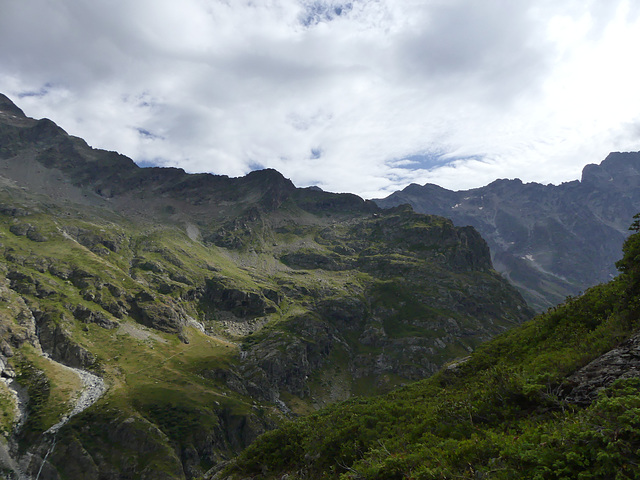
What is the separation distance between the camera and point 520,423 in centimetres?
2214

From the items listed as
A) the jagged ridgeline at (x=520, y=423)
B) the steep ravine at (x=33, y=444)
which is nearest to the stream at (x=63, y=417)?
the steep ravine at (x=33, y=444)

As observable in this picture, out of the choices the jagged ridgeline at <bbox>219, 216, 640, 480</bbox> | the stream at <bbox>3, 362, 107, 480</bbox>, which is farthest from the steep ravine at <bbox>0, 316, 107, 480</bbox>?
the jagged ridgeline at <bbox>219, 216, 640, 480</bbox>

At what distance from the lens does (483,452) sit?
19375 mm

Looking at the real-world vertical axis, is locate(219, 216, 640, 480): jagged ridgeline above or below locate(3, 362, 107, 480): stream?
above

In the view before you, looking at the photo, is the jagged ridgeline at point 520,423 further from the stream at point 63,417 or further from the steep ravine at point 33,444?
the stream at point 63,417

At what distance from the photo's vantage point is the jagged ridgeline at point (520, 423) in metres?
14.9

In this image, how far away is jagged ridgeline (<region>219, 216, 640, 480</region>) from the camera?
14.9 metres

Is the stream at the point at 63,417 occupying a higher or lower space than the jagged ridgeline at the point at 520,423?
lower

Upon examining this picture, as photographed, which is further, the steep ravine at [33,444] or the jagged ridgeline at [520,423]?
the steep ravine at [33,444]

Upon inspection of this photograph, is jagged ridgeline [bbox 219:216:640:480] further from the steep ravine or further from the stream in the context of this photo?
the stream

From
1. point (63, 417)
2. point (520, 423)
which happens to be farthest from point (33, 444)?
point (520, 423)

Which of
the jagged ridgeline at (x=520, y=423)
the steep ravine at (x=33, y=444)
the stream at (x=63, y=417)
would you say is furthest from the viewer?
the stream at (x=63, y=417)

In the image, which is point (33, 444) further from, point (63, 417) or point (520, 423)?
point (520, 423)

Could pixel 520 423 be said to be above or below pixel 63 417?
above
